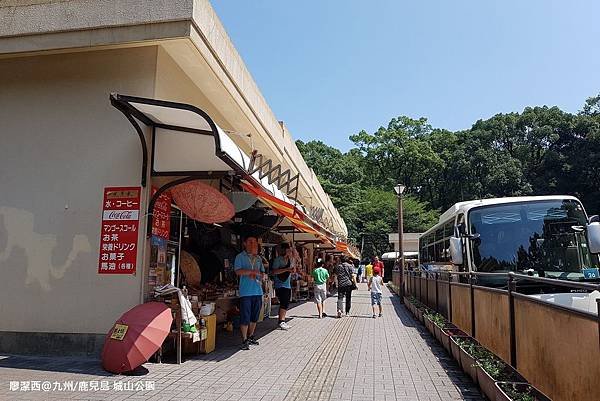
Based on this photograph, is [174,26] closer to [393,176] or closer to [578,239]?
[578,239]

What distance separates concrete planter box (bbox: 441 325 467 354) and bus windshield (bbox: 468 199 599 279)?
4.43ft

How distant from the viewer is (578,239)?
865 centimetres

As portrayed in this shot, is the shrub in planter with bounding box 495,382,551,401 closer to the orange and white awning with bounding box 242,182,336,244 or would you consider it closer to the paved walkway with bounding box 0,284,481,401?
the paved walkway with bounding box 0,284,481,401

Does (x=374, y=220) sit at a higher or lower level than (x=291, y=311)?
higher

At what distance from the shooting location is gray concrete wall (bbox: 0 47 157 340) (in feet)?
23.1

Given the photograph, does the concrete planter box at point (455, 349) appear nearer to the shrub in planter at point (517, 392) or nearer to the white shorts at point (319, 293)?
the shrub in planter at point (517, 392)

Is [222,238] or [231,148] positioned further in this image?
[222,238]

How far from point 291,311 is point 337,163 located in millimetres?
45690

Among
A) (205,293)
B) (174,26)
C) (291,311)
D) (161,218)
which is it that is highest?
(174,26)

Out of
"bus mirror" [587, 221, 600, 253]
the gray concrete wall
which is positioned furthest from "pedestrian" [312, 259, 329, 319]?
the gray concrete wall

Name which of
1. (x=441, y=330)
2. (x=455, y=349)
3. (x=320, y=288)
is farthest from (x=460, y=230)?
(x=320, y=288)

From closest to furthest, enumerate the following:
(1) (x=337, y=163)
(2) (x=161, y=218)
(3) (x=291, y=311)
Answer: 1. (2) (x=161, y=218)
2. (3) (x=291, y=311)
3. (1) (x=337, y=163)

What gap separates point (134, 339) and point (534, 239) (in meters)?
7.29

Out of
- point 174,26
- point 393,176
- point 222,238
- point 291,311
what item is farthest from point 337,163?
point 174,26
